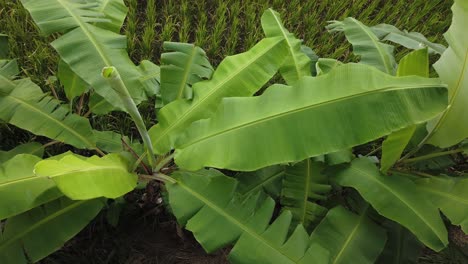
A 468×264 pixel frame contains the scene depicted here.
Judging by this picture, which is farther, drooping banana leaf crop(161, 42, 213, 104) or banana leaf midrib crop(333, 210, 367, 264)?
drooping banana leaf crop(161, 42, 213, 104)

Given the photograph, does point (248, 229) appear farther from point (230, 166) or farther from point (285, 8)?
point (285, 8)

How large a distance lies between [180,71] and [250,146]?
434 millimetres

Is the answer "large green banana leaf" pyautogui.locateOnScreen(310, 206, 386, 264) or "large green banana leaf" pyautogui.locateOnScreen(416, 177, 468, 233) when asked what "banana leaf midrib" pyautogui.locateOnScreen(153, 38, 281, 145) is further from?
"large green banana leaf" pyautogui.locateOnScreen(416, 177, 468, 233)

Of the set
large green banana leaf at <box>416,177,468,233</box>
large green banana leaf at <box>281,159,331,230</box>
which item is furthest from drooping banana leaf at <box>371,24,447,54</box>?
large green banana leaf at <box>281,159,331,230</box>

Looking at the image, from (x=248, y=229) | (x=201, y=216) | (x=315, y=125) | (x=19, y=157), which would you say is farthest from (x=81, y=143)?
(x=315, y=125)

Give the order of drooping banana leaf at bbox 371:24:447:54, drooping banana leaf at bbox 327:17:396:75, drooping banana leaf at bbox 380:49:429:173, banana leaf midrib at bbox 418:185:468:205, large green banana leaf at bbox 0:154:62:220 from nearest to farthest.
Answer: large green banana leaf at bbox 0:154:62:220 < drooping banana leaf at bbox 380:49:429:173 < banana leaf midrib at bbox 418:185:468:205 < drooping banana leaf at bbox 327:17:396:75 < drooping banana leaf at bbox 371:24:447:54

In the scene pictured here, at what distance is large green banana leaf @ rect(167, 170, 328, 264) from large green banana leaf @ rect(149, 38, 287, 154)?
0.14 m

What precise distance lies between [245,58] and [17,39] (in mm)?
1152

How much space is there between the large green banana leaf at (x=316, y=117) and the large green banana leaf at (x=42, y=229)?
0.31 metres

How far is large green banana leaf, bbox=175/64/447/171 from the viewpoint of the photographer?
32.5 inches

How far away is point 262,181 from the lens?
1195mm

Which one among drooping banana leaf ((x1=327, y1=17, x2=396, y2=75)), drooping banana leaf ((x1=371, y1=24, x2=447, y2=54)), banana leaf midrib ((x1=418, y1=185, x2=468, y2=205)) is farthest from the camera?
drooping banana leaf ((x1=371, y1=24, x2=447, y2=54))

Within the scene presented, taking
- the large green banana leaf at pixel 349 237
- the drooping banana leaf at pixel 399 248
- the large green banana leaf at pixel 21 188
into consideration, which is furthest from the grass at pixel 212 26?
the drooping banana leaf at pixel 399 248

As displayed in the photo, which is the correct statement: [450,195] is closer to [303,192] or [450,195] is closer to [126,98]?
[303,192]
